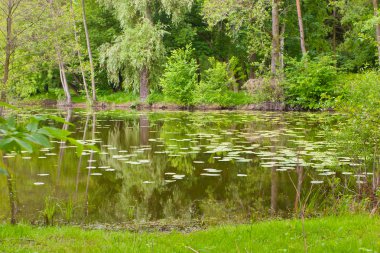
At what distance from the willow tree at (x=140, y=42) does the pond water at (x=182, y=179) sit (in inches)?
670

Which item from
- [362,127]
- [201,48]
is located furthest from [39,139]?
[201,48]

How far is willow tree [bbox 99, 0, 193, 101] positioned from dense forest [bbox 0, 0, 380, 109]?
70 mm

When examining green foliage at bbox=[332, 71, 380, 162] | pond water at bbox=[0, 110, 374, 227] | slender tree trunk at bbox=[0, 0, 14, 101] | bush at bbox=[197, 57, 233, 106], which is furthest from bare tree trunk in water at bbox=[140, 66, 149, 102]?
green foliage at bbox=[332, 71, 380, 162]

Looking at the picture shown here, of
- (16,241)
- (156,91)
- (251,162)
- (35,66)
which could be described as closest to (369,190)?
(251,162)

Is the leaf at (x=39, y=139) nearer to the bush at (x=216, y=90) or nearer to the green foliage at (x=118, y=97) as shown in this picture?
the bush at (x=216, y=90)

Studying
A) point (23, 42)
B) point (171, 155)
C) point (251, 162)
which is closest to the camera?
point (251, 162)

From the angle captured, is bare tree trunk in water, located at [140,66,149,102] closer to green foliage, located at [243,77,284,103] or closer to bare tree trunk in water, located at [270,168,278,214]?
green foliage, located at [243,77,284,103]

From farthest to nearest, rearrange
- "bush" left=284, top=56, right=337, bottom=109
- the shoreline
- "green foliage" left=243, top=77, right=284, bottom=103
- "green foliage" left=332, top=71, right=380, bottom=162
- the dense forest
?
the shoreline < "green foliage" left=243, top=77, right=284, bottom=103 < "bush" left=284, top=56, right=337, bottom=109 < the dense forest < "green foliage" left=332, top=71, right=380, bottom=162

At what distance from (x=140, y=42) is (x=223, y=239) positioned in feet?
87.9

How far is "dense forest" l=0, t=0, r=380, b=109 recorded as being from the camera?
66.9 ft

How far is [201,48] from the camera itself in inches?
1379

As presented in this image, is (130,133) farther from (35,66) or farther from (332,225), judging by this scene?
(332,225)

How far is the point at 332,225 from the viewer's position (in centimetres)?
519

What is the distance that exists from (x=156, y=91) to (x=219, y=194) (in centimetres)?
2594
